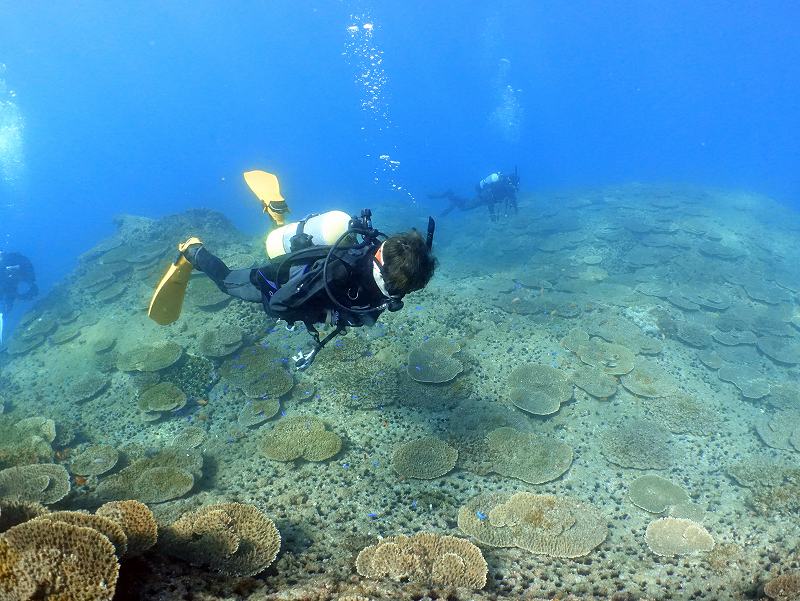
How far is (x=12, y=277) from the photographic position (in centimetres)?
1669

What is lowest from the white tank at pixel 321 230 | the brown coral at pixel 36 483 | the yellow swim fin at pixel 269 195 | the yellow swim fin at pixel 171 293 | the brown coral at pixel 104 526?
the brown coral at pixel 104 526

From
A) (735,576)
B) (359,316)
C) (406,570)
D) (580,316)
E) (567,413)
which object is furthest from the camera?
(580,316)

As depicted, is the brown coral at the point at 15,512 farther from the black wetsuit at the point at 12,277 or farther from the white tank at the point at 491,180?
the white tank at the point at 491,180

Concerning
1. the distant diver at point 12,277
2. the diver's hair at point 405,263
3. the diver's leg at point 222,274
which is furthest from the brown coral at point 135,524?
the distant diver at point 12,277

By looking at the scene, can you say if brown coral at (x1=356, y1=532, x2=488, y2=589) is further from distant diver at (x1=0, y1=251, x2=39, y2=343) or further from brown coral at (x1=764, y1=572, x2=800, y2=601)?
distant diver at (x1=0, y1=251, x2=39, y2=343)

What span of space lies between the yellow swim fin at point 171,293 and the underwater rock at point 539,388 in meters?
6.38

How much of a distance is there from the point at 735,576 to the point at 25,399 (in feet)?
44.2

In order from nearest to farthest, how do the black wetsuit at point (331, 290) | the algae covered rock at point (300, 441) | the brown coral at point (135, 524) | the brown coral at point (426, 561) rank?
1. the brown coral at point (135, 524)
2. the brown coral at point (426, 561)
3. the black wetsuit at point (331, 290)
4. the algae covered rock at point (300, 441)

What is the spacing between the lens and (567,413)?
327 inches

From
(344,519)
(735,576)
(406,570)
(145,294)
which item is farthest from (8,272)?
(735,576)

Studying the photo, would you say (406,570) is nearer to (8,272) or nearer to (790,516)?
(790,516)

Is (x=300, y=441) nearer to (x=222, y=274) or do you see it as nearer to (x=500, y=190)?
(x=222, y=274)

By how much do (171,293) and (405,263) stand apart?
4.74 metres

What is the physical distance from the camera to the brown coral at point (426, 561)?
4.17 m
